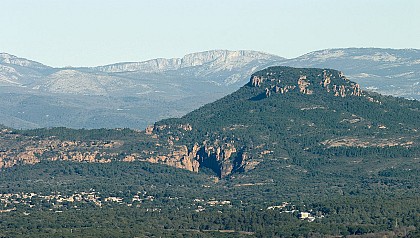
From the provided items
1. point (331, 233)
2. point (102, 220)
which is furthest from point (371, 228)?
point (102, 220)

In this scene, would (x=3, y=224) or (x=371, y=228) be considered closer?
(x=371, y=228)

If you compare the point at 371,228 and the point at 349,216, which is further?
the point at 349,216

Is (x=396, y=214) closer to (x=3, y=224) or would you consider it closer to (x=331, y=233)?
(x=331, y=233)

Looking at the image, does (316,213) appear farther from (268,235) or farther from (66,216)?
(66,216)

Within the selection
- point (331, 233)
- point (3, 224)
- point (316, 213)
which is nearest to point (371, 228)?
point (331, 233)

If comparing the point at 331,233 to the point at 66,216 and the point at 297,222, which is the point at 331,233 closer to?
the point at 297,222

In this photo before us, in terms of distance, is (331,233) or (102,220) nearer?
(331,233)

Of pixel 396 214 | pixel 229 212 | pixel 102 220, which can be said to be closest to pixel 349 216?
pixel 396 214
